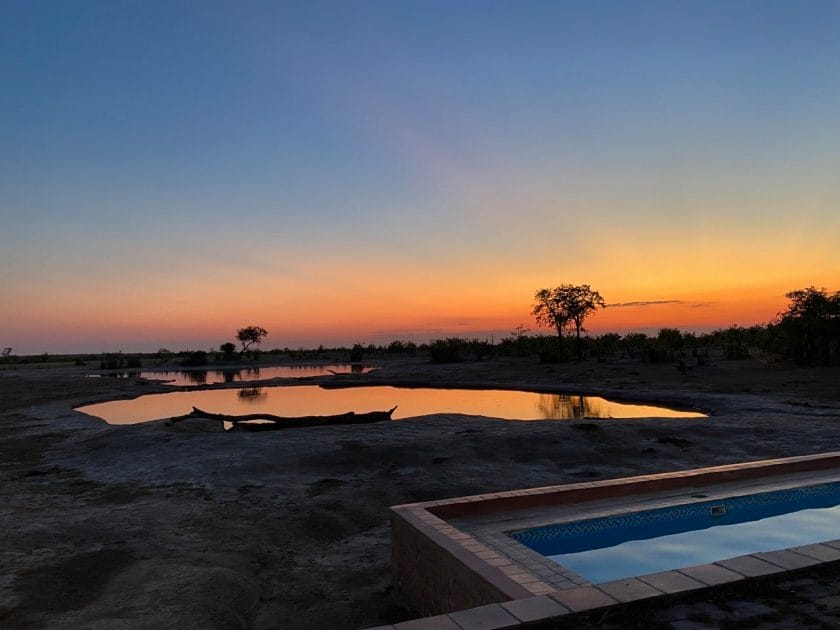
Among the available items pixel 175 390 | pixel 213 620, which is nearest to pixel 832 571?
pixel 213 620

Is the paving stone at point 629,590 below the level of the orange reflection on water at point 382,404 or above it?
above

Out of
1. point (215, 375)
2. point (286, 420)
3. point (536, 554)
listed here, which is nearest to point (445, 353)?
point (215, 375)

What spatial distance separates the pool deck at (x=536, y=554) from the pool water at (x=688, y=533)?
0.15 meters

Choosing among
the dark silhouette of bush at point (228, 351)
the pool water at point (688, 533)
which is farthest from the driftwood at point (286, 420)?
the dark silhouette of bush at point (228, 351)

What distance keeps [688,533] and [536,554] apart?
2621 millimetres

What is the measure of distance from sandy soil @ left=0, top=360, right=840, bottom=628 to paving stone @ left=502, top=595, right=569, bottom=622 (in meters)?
0.44

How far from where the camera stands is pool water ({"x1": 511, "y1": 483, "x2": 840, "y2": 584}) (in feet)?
21.3

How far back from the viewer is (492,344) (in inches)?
3000

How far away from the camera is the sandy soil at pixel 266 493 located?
6.50 m

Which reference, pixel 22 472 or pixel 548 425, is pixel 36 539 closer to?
pixel 22 472

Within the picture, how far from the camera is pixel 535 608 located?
3844 millimetres

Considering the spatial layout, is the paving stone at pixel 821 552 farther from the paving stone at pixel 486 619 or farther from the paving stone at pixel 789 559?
the paving stone at pixel 486 619

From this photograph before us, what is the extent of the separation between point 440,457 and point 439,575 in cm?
752

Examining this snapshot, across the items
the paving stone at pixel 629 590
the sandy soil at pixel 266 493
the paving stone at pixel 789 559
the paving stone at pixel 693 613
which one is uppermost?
the paving stone at pixel 629 590
